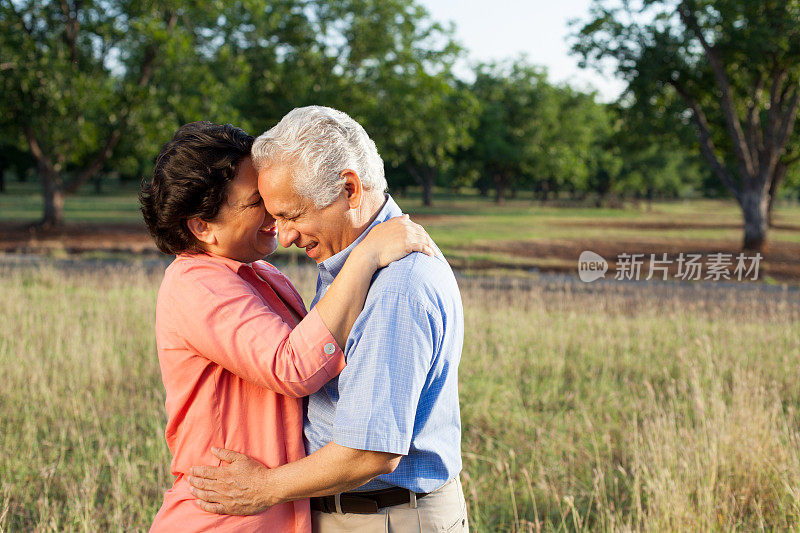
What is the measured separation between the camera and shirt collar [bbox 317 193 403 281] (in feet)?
6.53

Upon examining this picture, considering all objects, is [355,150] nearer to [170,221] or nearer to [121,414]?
[170,221]

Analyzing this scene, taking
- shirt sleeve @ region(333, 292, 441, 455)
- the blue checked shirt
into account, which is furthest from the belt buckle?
shirt sleeve @ region(333, 292, 441, 455)

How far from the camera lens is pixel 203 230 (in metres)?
2.17

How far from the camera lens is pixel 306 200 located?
192cm

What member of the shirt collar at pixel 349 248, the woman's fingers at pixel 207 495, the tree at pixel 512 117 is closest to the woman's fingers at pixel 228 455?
the woman's fingers at pixel 207 495

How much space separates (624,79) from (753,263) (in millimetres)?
7125

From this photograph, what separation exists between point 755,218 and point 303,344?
22.0 m

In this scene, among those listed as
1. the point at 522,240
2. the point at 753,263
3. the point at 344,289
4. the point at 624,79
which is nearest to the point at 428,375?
the point at 344,289

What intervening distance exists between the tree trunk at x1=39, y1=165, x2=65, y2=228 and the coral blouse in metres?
24.7

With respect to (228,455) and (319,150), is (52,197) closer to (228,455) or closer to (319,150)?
(228,455)

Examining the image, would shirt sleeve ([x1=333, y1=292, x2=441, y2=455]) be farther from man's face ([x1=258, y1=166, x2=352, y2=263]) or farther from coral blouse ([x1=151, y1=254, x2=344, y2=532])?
man's face ([x1=258, y1=166, x2=352, y2=263])

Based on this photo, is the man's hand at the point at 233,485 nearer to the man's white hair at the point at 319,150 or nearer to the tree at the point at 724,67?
the man's white hair at the point at 319,150

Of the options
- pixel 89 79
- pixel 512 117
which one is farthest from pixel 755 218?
pixel 512 117

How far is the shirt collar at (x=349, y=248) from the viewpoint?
1.99 metres
